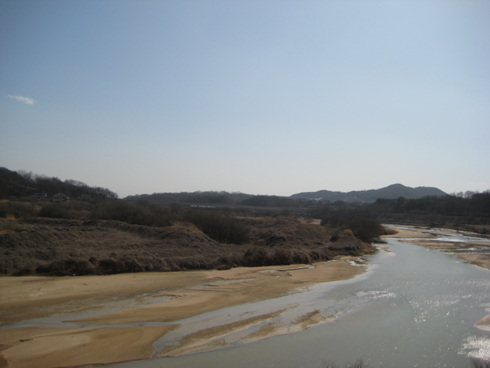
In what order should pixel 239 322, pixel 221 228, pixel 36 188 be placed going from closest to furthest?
1. pixel 239 322
2. pixel 221 228
3. pixel 36 188

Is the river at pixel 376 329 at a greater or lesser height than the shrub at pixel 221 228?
lesser

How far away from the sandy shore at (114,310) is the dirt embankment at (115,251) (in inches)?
52.3

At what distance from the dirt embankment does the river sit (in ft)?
26.1

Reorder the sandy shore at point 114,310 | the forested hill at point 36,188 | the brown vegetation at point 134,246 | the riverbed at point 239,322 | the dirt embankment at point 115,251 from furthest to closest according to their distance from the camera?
the forested hill at point 36,188
the brown vegetation at point 134,246
the dirt embankment at point 115,251
the riverbed at point 239,322
the sandy shore at point 114,310

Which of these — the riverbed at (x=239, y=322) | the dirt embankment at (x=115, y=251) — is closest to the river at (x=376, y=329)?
the riverbed at (x=239, y=322)

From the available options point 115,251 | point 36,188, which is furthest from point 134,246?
point 36,188

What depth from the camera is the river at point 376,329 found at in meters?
10.5

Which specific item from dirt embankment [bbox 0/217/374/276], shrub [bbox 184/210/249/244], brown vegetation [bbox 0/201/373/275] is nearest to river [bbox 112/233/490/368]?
dirt embankment [bbox 0/217/374/276]

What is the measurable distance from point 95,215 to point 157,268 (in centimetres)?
2013

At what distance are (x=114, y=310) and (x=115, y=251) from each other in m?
10.5

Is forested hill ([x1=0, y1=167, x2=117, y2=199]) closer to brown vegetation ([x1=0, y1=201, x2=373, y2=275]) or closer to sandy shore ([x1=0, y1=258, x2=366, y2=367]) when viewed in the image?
brown vegetation ([x1=0, y1=201, x2=373, y2=275])

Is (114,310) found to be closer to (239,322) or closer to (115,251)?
(239,322)

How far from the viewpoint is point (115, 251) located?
78.1ft

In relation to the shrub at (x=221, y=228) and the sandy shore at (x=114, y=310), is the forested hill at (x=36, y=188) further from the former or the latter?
the sandy shore at (x=114, y=310)
